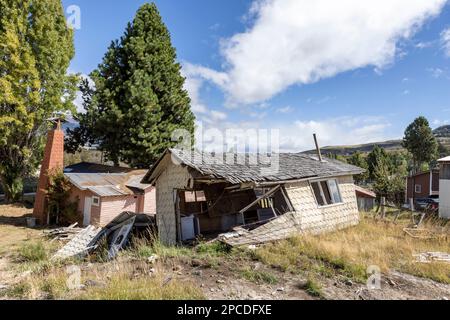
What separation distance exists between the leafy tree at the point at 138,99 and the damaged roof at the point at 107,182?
2.96m

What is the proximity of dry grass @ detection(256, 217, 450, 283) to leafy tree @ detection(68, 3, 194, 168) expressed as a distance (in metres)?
18.5

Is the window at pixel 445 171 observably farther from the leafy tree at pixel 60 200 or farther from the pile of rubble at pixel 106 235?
the leafy tree at pixel 60 200

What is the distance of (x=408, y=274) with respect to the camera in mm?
8000

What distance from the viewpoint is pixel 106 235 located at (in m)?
15.9

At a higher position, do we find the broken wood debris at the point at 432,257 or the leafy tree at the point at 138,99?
the leafy tree at the point at 138,99

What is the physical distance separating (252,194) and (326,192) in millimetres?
3883

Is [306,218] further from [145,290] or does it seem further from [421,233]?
[145,290]

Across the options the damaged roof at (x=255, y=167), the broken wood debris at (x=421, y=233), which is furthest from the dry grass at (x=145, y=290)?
the broken wood debris at (x=421, y=233)

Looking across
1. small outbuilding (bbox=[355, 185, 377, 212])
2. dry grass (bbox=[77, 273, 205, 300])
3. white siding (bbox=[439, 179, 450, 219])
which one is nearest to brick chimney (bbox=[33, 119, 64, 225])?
dry grass (bbox=[77, 273, 205, 300])

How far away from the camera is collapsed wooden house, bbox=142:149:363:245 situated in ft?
37.4

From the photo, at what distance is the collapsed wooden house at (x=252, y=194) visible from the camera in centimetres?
1141
